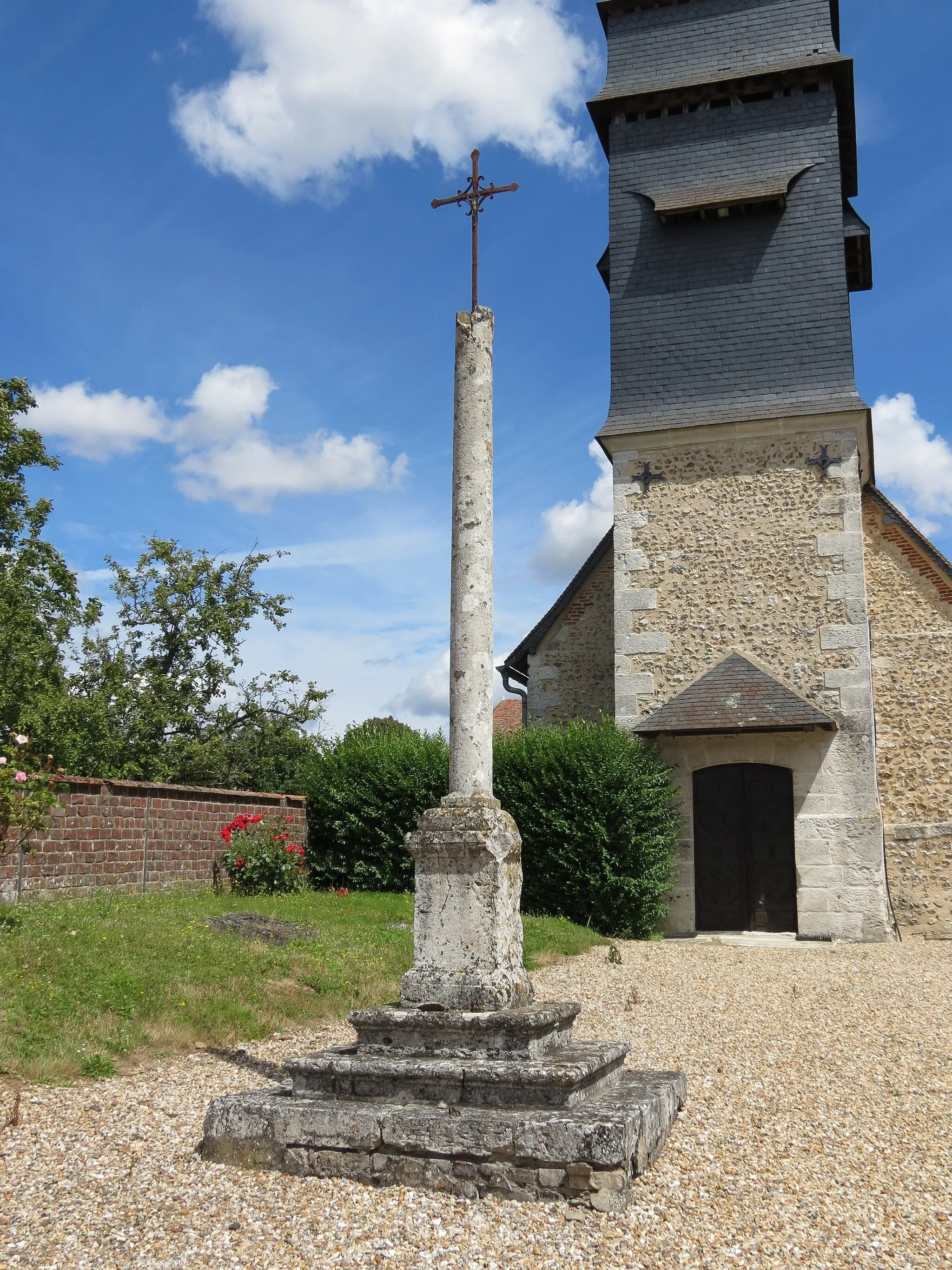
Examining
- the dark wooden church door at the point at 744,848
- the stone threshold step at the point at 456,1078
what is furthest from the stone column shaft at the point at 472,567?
the dark wooden church door at the point at 744,848

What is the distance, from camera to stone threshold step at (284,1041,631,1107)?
4051mm

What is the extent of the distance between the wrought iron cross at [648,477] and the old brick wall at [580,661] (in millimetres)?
1412

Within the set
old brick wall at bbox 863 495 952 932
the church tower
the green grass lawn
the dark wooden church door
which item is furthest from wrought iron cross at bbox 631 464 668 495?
the green grass lawn

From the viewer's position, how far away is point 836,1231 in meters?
3.53

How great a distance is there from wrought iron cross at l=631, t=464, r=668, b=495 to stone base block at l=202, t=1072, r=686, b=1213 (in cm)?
1091

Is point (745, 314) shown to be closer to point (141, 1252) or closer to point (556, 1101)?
point (556, 1101)

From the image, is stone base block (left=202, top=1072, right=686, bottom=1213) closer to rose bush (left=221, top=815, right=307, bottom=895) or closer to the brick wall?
the brick wall

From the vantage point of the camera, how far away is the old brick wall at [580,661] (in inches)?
592

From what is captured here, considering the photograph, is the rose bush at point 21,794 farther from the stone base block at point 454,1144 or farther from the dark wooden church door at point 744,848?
the dark wooden church door at point 744,848

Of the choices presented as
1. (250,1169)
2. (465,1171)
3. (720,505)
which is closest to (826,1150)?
(465,1171)

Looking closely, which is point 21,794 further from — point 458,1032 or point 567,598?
point 567,598

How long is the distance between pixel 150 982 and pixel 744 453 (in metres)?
10.5

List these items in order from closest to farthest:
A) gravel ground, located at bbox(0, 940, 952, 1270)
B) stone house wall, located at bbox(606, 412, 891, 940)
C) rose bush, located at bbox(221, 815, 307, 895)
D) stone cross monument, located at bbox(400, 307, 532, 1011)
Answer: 1. gravel ground, located at bbox(0, 940, 952, 1270)
2. stone cross monument, located at bbox(400, 307, 532, 1011)
3. rose bush, located at bbox(221, 815, 307, 895)
4. stone house wall, located at bbox(606, 412, 891, 940)

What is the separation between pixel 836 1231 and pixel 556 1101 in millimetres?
1059
